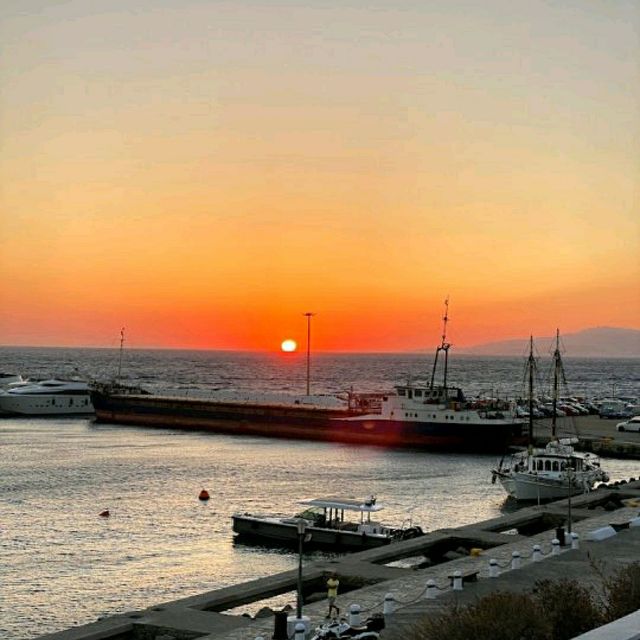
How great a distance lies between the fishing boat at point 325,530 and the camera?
132ft

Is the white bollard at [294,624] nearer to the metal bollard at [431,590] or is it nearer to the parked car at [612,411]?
the metal bollard at [431,590]

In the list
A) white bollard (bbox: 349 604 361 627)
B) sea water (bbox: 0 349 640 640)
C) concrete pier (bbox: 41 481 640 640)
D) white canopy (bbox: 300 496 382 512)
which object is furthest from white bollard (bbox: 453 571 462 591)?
white canopy (bbox: 300 496 382 512)

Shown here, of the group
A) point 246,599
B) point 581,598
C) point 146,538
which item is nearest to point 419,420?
point 146,538

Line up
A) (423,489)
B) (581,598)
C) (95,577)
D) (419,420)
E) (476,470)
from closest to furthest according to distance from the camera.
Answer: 1. (581,598)
2. (95,577)
3. (423,489)
4. (476,470)
5. (419,420)

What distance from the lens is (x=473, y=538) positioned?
36.2 m

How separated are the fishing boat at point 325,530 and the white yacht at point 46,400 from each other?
275ft

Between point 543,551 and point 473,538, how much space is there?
13.0 ft

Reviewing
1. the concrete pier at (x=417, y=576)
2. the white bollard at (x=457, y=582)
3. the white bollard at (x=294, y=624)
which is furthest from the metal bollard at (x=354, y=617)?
the white bollard at (x=457, y=582)

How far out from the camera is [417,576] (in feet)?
96.0

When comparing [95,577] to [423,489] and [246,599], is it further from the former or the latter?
[423,489]

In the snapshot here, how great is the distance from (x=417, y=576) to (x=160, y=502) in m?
25.7

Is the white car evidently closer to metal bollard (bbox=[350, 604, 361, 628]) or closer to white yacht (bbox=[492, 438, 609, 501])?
white yacht (bbox=[492, 438, 609, 501])

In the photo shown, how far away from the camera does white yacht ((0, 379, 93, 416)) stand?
400 feet

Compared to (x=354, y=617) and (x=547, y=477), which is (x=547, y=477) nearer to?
(x=547, y=477)
